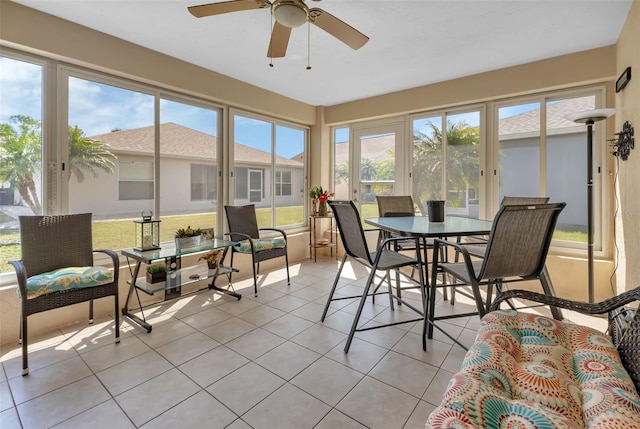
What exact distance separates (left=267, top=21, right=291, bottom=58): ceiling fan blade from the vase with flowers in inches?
104

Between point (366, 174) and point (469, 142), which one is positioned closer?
point (469, 142)

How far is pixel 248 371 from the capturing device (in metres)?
1.91

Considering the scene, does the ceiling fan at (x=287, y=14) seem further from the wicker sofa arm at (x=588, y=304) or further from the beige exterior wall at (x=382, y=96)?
the wicker sofa arm at (x=588, y=304)

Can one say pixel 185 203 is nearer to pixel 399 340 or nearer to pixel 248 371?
pixel 248 371

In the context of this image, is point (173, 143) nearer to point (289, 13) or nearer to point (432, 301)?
point (289, 13)

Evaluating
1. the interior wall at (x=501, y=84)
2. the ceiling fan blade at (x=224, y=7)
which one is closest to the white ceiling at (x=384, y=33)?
the interior wall at (x=501, y=84)

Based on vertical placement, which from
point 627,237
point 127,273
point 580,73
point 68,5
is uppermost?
point 68,5

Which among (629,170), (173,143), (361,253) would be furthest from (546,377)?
(173,143)

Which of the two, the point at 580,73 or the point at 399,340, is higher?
the point at 580,73

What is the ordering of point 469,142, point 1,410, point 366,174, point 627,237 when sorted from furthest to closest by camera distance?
point 366,174, point 469,142, point 627,237, point 1,410

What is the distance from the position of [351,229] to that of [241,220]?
1.96 metres

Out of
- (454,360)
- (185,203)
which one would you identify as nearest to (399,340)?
(454,360)

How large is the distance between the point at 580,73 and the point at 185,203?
180 inches

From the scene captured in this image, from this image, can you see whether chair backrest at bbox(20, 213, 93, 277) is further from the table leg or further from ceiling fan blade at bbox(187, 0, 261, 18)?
ceiling fan blade at bbox(187, 0, 261, 18)
